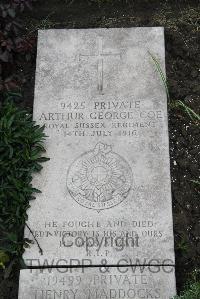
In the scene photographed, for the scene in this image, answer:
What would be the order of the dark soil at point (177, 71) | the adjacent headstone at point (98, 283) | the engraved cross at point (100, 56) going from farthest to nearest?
the engraved cross at point (100, 56) → the dark soil at point (177, 71) → the adjacent headstone at point (98, 283)

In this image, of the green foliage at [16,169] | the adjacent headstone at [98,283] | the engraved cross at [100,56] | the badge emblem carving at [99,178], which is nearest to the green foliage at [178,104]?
the engraved cross at [100,56]

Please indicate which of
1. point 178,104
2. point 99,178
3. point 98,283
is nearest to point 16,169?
point 99,178

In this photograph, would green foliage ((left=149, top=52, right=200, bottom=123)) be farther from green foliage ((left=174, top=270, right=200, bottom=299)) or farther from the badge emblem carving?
green foliage ((left=174, top=270, right=200, bottom=299))

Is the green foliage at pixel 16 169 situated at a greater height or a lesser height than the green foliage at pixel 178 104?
lesser

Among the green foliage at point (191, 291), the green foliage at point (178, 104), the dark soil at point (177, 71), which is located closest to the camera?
the green foliage at point (191, 291)

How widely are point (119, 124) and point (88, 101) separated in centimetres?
34

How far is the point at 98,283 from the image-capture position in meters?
4.20

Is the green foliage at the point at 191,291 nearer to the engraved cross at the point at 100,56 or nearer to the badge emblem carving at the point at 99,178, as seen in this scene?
the badge emblem carving at the point at 99,178

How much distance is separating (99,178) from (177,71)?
1289mm

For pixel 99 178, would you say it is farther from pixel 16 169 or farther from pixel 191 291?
pixel 191 291

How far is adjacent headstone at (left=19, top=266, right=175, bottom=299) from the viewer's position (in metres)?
4.15

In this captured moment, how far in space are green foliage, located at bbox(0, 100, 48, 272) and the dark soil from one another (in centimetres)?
26

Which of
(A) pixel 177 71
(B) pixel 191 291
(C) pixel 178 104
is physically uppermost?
(A) pixel 177 71

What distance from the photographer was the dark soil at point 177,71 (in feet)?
14.5
